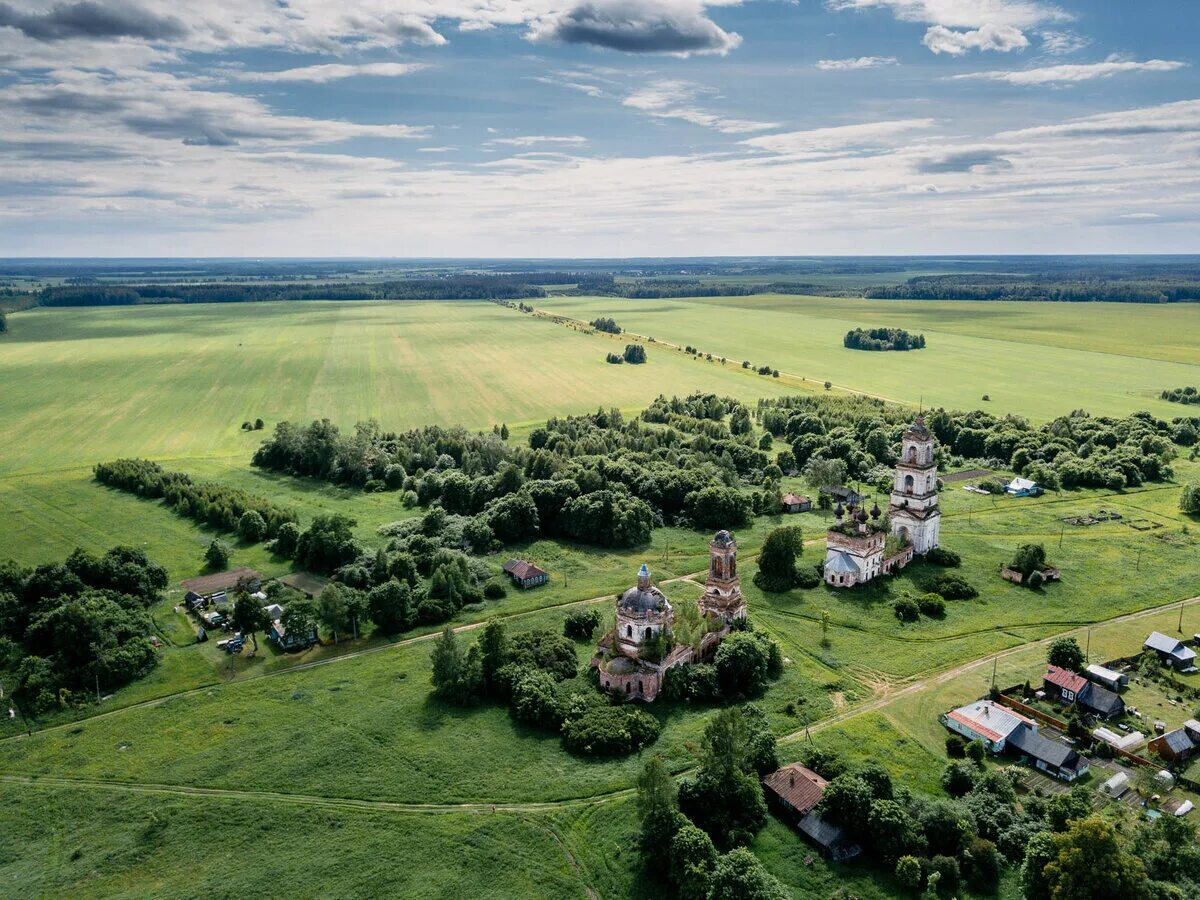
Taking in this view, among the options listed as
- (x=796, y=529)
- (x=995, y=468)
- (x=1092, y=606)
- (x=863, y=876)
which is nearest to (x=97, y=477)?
(x=796, y=529)

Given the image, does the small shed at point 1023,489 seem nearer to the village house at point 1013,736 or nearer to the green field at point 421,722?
the green field at point 421,722

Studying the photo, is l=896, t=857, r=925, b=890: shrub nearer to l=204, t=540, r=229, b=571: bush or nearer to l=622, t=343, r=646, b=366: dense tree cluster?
l=204, t=540, r=229, b=571: bush

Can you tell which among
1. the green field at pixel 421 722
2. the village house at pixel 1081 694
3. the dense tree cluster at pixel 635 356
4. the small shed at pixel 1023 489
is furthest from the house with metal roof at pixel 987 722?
the dense tree cluster at pixel 635 356

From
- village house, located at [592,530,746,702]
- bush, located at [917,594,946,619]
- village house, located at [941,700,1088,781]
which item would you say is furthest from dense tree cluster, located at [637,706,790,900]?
bush, located at [917,594,946,619]

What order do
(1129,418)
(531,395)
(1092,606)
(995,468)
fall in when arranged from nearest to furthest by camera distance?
(1092,606) < (995,468) < (1129,418) < (531,395)

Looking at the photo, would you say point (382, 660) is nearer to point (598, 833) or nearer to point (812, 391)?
point (598, 833)

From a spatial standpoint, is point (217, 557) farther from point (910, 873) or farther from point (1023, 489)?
point (1023, 489)

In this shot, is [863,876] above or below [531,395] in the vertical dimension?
below
